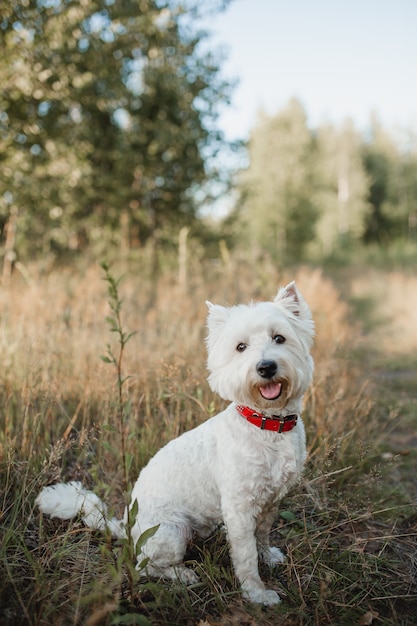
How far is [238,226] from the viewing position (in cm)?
1167

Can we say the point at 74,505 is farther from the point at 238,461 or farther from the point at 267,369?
the point at 267,369

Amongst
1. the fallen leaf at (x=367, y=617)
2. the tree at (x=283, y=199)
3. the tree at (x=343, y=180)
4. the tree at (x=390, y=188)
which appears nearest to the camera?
the fallen leaf at (x=367, y=617)

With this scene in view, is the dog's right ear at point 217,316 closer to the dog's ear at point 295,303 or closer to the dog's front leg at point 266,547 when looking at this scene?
the dog's ear at point 295,303

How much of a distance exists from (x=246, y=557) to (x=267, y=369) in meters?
0.98

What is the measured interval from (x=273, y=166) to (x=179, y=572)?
21022 millimetres

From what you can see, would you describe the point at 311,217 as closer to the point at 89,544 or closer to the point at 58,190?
the point at 58,190

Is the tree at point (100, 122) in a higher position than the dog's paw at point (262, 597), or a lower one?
higher

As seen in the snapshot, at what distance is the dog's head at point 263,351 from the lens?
7.59 ft

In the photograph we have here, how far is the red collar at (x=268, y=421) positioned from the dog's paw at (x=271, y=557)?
2.69ft

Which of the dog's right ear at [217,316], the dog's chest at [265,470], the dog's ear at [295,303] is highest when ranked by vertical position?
the dog's ear at [295,303]

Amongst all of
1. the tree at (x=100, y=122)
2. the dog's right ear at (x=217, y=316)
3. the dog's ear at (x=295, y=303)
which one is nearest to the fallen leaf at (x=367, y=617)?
the dog's ear at (x=295, y=303)

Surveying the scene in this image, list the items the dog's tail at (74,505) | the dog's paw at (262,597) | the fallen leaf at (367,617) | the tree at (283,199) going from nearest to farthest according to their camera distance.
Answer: the fallen leaf at (367,617) → the dog's paw at (262,597) → the dog's tail at (74,505) → the tree at (283,199)

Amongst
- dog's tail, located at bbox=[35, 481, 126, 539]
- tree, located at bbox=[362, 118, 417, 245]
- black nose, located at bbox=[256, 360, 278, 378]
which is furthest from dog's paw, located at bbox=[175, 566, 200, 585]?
tree, located at bbox=[362, 118, 417, 245]

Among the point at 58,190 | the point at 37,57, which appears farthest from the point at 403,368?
the point at 37,57
